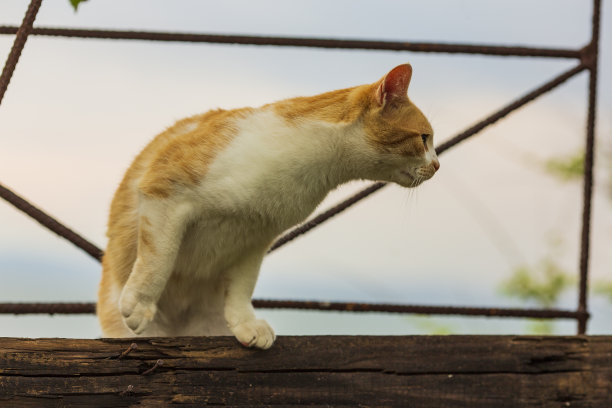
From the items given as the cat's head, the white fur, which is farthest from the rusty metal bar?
the cat's head

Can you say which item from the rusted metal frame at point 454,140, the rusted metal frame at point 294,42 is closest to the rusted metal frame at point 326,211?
the rusted metal frame at point 454,140

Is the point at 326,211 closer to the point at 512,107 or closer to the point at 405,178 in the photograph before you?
the point at 405,178

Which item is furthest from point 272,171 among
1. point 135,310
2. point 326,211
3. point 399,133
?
point 326,211

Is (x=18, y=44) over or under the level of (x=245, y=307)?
over

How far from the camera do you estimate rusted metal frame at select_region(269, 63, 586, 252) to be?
221cm

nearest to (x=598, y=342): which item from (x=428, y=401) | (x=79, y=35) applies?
(x=428, y=401)

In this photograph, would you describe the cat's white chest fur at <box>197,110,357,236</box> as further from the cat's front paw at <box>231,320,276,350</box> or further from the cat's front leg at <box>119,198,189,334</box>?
the cat's front paw at <box>231,320,276,350</box>

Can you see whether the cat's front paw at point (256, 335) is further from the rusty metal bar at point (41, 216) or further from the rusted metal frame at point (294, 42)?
the rusted metal frame at point (294, 42)

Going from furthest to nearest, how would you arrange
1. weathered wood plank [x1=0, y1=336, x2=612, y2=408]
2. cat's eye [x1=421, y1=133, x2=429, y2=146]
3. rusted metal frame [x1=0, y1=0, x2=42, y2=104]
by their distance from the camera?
rusted metal frame [x1=0, y1=0, x2=42, y2=104]
cat's eye [x1=421, y1=133, x2=429, y2=146]
weathered wood plank [x1=0, y1=336, x2=612, y2=408]

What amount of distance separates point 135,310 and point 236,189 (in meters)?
0.37

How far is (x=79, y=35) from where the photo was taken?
7.50ft

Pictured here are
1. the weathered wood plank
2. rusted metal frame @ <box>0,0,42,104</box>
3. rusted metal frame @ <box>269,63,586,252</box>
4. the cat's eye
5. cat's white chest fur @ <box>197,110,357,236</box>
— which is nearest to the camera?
the weathered wood plank

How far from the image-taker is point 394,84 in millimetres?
1743

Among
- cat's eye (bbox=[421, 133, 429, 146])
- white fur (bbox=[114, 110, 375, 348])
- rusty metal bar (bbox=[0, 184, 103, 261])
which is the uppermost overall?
cat's eye (bbox=[421, 133, 429, 146])
